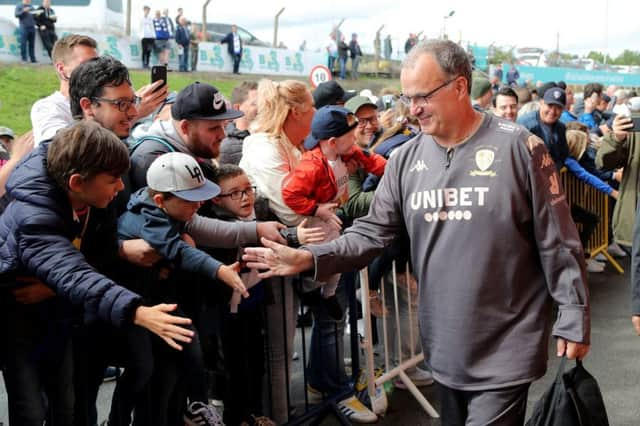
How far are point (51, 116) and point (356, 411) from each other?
2.66 metres

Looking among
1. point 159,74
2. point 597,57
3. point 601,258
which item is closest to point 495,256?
point 159,74

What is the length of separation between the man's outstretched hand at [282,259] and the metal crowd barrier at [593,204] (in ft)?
17.9

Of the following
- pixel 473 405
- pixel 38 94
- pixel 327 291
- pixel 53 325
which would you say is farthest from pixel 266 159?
pixel 38 94

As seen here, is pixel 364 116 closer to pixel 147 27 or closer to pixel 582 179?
pixel 582 179

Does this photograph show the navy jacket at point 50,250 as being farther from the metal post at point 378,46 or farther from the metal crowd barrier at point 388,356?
the metal post at point 378,46

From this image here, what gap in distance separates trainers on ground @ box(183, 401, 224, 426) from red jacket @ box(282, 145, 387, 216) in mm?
1244

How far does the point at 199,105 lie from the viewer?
3.59 meters

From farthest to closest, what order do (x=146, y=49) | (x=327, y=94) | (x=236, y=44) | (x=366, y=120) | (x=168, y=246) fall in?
(x=236, y=44) → (x=146, y=49) → (x=327, y=94) → (x=366, y=120) → (x=168, y=246)

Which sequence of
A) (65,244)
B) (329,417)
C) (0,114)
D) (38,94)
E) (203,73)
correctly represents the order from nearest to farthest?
(65,244) < (329,417) < (0,114) < (38,94) < (203,73)

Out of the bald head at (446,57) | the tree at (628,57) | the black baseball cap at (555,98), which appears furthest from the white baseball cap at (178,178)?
the tree at (628,57)

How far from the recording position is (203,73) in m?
27.6

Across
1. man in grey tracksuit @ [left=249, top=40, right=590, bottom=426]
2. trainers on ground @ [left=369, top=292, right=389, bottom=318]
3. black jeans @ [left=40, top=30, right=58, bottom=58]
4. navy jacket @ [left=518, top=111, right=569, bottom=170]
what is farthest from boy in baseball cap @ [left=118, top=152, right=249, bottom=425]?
black jeans @ [left=40, top=30, right=58, bottom=58]

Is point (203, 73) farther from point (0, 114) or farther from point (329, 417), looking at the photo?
point (329, 417)

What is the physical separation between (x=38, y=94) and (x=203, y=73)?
856cm
